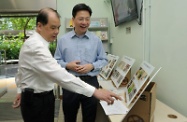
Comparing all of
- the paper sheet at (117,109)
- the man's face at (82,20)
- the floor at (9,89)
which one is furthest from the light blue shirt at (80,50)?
the floor at (9,89)

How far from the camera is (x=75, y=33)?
1.97m

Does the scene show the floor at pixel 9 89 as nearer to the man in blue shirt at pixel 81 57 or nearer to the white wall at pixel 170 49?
the man in blue shirt at pixel 81 57

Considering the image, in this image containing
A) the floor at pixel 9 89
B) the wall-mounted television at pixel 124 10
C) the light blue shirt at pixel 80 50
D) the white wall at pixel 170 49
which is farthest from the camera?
the floor at pixel 9 89

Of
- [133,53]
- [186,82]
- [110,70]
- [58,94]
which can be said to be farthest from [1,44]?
[186,82]

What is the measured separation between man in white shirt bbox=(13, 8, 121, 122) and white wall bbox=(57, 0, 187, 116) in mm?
807

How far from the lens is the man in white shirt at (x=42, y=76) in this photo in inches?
45.5

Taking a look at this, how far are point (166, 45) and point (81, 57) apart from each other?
0.82m

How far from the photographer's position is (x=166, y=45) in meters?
1.89

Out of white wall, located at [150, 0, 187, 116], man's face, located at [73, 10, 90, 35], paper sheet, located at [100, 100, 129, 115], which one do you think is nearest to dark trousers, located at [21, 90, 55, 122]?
paper sheet, located at [100, 100, 129, 115]

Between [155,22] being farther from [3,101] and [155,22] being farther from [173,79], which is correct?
[3,101]

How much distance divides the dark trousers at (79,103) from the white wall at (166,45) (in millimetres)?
700

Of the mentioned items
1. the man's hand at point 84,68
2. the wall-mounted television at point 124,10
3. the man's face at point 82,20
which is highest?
the wall-mounted television at point 124,10

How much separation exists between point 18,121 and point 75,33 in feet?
6.08

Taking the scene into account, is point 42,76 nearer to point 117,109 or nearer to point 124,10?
point 117,109
